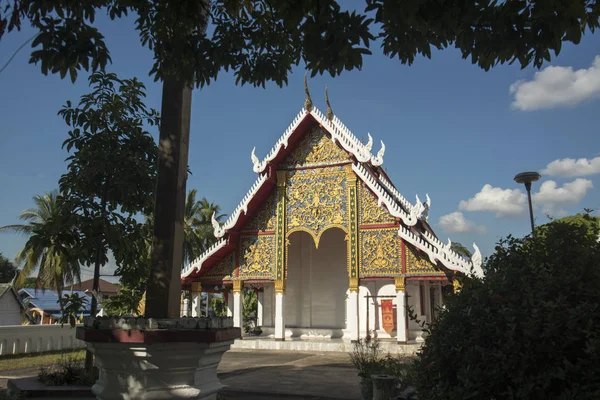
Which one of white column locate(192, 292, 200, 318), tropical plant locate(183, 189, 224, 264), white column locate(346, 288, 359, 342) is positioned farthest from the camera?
tropical plant locate(183, 189, 224, 264)

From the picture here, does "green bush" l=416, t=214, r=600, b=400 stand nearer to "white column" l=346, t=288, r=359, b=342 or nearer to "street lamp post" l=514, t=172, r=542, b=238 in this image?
"street lamp post" l=514, t=172, r=542, b=238

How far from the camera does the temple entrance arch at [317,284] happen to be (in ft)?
67.3

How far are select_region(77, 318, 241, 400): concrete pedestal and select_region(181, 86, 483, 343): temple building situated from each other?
13.8 m

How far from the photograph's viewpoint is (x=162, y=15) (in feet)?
10.6

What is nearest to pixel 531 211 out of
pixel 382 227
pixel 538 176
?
pixel 538 176

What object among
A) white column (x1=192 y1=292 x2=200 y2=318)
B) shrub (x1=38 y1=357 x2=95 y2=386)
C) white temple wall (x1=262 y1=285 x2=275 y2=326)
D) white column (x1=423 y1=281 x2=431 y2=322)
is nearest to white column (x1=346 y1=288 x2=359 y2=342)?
white column (x1=423 y1=281 x2=431 y2=322)

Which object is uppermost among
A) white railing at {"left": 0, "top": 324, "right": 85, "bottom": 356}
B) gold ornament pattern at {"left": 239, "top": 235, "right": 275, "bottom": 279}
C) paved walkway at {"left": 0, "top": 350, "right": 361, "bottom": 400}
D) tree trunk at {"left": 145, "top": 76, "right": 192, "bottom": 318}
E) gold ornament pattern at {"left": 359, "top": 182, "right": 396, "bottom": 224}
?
gold ornament pattern at {"left": 359, "top": 182, "right": 396, "bottom": 224}

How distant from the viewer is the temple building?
16766 millimetres

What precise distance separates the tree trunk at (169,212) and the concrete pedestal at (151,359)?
0.66 feet

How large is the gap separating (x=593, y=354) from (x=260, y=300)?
20.8m

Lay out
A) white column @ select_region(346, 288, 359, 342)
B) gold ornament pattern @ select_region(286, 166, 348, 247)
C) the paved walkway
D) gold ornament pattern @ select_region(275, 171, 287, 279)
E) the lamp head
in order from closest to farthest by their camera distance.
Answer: the paved walkway → the lamp head → white column @ select_region(346, 288, 359, 342) → gold ornament pattern @ select_region(286, 166, 348, 247) → gold ornament pattern @ select_region(275, 171, 287, 279)

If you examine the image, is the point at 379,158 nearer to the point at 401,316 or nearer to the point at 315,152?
the point at 315,152

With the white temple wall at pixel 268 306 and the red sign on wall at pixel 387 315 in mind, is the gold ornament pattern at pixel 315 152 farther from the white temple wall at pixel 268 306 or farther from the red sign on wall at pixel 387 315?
the white temple wall at pixel 268 306

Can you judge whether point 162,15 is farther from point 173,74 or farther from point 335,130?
point 335,130
